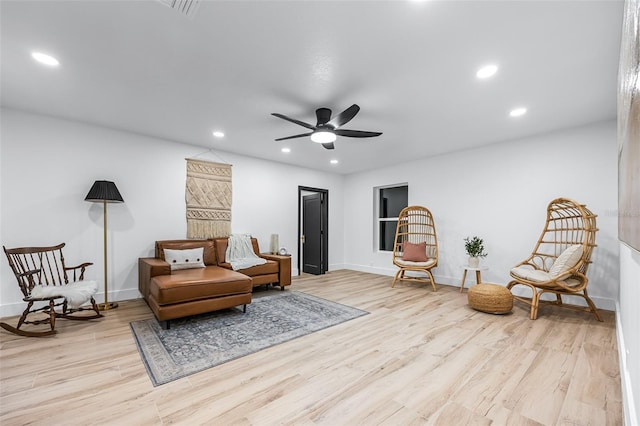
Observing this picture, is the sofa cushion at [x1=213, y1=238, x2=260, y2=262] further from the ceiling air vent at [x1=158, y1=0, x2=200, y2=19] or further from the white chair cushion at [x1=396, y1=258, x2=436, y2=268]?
the ceiling air vent at [x1=158, y1=0, x2=200, y2=19]

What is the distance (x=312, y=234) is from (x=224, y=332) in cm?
402

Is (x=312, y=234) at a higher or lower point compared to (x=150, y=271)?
higher

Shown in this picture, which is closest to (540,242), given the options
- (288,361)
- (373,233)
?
(373,233)

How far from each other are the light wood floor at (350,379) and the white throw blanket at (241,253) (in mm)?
1768

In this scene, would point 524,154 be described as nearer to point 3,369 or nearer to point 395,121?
point 395,121

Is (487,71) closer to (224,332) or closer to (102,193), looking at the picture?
(224,332)

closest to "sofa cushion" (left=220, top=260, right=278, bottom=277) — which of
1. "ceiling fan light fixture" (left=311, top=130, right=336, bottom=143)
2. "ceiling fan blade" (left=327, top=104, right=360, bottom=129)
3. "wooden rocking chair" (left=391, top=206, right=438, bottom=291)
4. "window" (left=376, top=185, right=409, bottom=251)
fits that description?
"wooden rocking chair" (left=391, top=206, right=438, bottom=291)

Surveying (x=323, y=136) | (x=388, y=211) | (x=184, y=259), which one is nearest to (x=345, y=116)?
(x=323, y=136)

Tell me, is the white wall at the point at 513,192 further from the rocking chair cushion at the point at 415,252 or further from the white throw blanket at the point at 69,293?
the white throw blanket at the point at 69,293

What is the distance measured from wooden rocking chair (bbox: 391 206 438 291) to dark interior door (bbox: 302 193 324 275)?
1.85 meters

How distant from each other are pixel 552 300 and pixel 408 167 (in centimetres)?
327

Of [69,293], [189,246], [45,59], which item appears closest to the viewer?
[45,59]

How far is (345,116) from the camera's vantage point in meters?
2.80

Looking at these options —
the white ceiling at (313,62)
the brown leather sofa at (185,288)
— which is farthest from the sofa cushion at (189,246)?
the white ceiling at (313,62)
